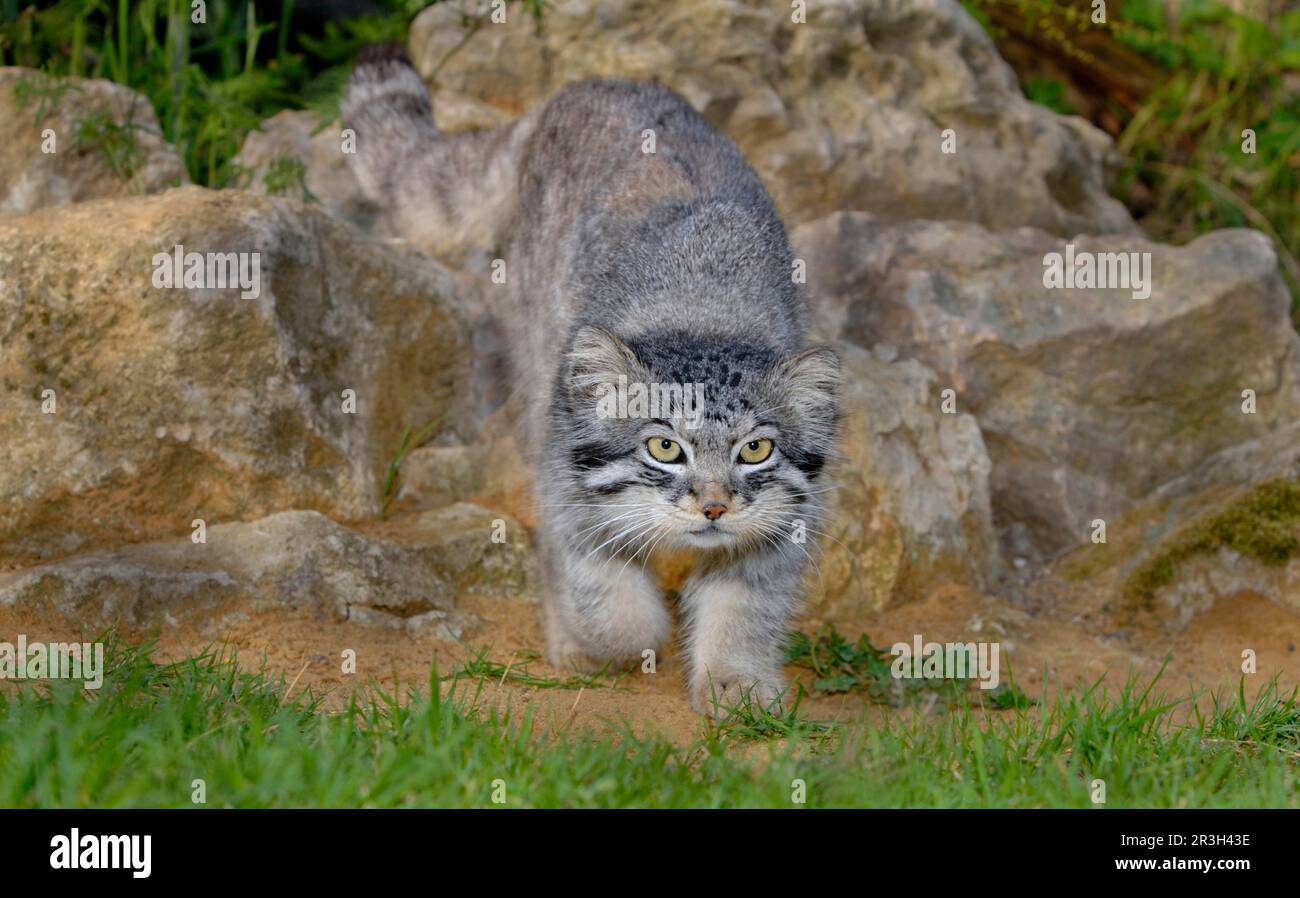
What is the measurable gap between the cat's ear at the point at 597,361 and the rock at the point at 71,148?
3.10m

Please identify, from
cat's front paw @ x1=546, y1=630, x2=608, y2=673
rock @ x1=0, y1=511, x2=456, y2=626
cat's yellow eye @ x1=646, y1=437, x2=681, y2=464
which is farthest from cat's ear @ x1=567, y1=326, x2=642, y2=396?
rock @ x1=0, y1=511, x2=456, y2=626

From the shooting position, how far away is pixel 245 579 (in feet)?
19.7

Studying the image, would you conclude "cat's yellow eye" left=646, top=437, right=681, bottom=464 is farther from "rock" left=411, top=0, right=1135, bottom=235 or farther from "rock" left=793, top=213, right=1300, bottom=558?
"rock" left=411, top=0, right=1135, bottom=235

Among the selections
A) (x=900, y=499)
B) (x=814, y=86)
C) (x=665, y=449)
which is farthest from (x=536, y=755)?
(x=814, y=86)

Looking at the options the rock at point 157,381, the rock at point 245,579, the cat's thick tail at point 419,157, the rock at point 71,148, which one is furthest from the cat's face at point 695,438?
the rock at point 71,148

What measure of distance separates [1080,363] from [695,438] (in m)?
3.53

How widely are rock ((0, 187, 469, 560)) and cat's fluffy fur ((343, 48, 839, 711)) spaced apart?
113 centimetres

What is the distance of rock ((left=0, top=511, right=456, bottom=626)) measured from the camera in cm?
569

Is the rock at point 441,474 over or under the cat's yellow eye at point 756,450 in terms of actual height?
over

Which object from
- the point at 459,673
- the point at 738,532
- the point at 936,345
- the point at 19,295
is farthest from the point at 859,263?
the point at 19,295

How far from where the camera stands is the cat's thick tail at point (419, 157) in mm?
8211

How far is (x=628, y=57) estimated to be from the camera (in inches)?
352

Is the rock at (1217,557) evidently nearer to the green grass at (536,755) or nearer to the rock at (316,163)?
the green grass at (536,755)

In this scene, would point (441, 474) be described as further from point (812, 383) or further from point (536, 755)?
point (536, 755)
